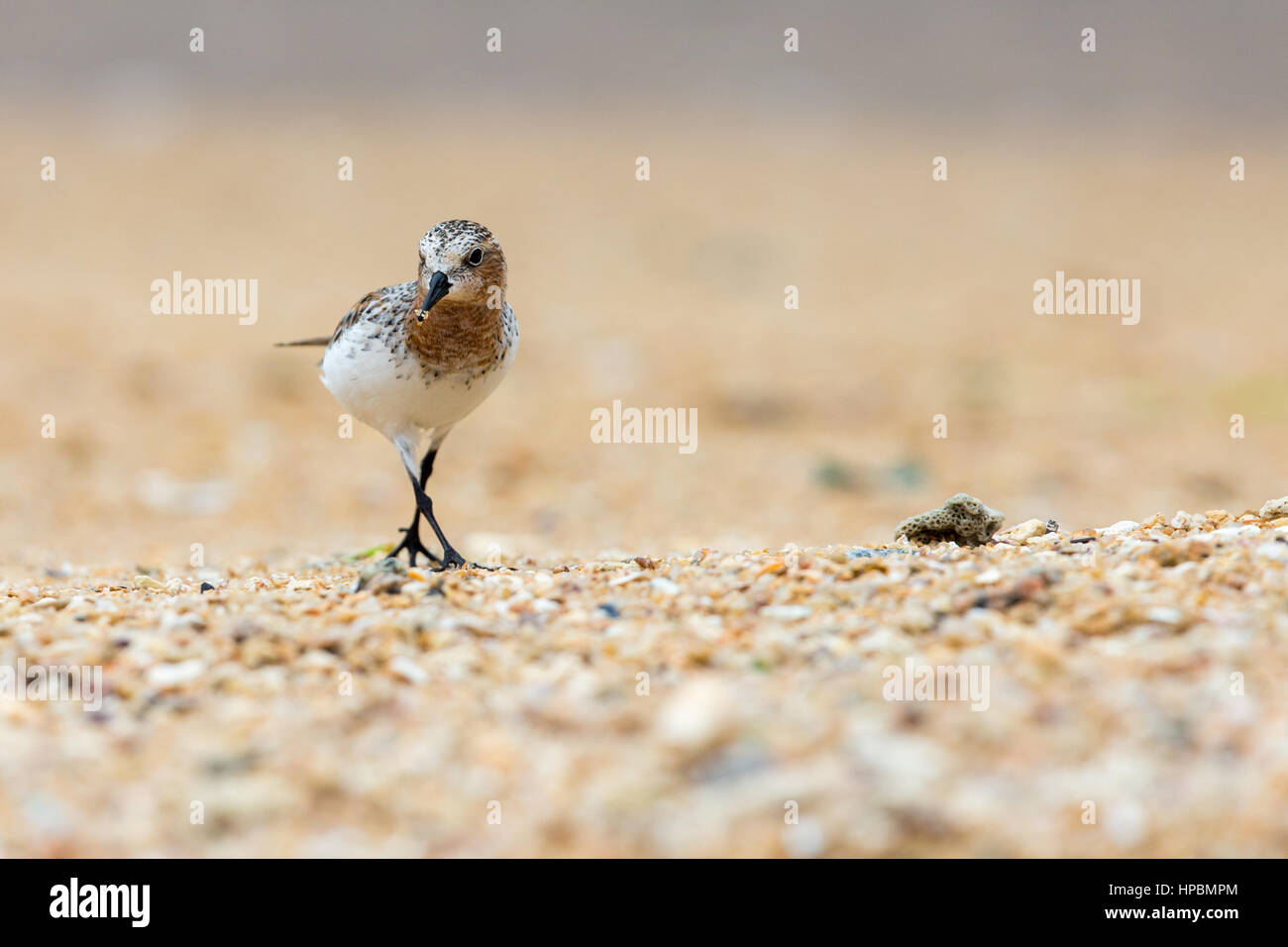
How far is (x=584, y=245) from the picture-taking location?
1823 cm

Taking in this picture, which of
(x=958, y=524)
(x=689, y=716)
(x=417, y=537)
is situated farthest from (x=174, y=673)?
(x=958, y=524)

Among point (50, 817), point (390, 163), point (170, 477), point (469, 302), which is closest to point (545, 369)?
point (170, 477)

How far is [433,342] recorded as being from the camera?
18.4ft

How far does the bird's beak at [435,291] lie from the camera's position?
5.30 m

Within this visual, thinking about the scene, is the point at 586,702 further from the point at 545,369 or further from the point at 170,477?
the point at 545,369

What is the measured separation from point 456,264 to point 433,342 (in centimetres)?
34

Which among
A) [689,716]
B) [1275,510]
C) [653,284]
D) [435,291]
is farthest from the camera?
[653,284]

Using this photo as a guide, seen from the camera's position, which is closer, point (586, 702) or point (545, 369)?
point (586, 702)

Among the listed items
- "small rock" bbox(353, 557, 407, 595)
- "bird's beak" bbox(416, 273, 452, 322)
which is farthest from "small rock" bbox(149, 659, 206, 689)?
"bird's beak" bbox(416, 273, 452, 322)

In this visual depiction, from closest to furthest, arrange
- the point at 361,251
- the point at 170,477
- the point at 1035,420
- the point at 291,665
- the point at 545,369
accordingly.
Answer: the point at 291,665, the point at 170,477, the point at 1035,420, the point at 545,369, the point at 361,251

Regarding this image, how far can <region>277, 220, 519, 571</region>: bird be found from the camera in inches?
217

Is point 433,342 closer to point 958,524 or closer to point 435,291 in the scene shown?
point 435,291

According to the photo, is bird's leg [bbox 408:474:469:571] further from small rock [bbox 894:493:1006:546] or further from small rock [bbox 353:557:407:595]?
small rock [bbox 894:493:1006:546]
